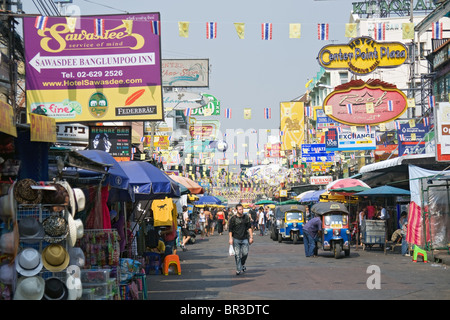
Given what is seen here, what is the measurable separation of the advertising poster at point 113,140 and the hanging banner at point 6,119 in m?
9.20

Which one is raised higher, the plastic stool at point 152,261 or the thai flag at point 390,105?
the thai flag at point 390,105

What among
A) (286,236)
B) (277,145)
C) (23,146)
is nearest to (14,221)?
(23,146)

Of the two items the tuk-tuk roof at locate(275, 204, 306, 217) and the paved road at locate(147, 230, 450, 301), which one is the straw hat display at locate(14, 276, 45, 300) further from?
the tuk-tuk roof at locate(275, 204, 306, 217)

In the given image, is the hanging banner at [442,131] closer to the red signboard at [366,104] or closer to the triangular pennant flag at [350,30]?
the triangular pennant flag at [350,30]

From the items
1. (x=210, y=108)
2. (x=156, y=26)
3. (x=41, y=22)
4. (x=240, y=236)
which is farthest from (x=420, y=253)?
(x=210, y=108)

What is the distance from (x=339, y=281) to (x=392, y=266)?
15.9 feet

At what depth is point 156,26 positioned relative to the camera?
17891 millimetres

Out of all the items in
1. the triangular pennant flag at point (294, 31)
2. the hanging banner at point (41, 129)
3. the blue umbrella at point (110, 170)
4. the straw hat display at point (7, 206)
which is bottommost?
the straw hat display at point (7, 206)

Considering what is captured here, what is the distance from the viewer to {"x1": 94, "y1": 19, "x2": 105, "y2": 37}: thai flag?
1753cm

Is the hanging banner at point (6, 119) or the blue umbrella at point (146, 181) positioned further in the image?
the blue umbrella at point (146, 181)

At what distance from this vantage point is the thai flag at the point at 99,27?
17.5 m

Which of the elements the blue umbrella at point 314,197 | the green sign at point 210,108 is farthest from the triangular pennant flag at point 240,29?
the green sign at point 210,108

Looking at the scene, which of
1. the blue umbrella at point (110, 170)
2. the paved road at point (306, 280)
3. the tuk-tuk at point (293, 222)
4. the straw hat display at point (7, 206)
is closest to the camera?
the straw hat display at point (7, 206)
